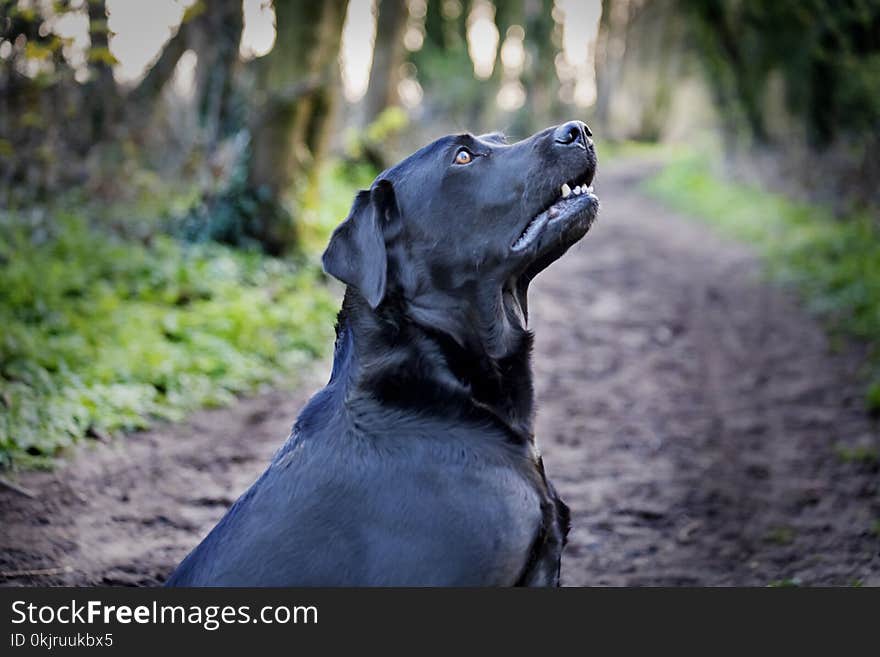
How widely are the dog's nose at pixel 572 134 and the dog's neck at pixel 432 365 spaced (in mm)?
746

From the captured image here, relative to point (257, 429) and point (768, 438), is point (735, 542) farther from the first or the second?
point (257, 429)

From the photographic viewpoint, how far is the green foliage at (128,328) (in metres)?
6.01

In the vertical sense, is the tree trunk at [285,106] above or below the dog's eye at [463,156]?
above

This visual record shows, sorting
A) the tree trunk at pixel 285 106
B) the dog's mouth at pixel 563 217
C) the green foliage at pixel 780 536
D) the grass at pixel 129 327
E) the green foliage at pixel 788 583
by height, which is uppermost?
the tree trunk at pixel 285 106

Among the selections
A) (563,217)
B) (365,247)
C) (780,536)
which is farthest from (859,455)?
(365,247)

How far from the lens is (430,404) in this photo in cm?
324

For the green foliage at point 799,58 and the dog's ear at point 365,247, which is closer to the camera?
the dog's ear at point 365,247

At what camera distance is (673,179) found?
2214cm

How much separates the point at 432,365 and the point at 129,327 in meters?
4.96

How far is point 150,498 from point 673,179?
19.1 m

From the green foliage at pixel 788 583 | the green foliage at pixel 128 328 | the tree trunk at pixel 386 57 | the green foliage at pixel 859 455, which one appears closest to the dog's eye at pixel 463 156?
the green foliage at pixel 788 583

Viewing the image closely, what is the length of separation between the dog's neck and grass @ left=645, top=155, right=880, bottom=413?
4.44 meters

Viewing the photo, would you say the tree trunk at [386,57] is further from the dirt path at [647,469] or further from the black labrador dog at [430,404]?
the black labrador dog at [430,404]

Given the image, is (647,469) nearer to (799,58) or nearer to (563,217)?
(563,217)
